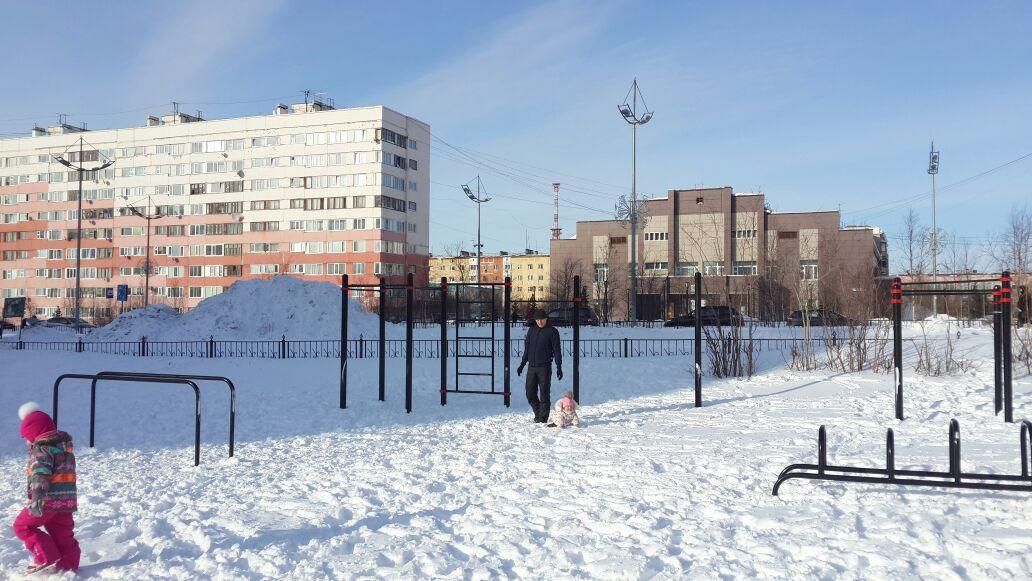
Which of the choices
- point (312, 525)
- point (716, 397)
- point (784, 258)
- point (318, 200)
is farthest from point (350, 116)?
point (312, 525)

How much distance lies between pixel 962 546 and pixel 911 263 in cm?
3068

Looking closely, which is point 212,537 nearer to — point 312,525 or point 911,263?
point 312,525

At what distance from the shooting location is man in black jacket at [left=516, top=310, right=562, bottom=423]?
12062 millimetres

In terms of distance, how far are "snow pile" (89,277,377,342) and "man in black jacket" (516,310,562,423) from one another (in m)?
21.6

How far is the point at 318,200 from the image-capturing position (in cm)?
7275

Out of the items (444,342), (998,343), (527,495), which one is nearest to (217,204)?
(444,342)

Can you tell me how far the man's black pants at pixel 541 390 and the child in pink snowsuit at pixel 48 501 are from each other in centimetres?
748

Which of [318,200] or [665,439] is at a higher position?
[318,200]

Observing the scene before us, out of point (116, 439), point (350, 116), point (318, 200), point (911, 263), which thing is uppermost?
point (350, 116)

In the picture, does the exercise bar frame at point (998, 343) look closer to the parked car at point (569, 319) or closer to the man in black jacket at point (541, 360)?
the man in black jacket at point (541, 360)

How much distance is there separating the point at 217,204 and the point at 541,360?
71720 millimetres

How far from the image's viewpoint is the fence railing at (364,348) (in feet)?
80.7

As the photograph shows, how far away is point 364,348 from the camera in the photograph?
27.1 metres

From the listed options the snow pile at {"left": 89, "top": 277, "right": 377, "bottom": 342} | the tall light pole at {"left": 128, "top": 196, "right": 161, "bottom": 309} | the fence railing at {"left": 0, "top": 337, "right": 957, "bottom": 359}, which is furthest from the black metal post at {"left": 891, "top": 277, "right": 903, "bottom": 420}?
the tall light pole at {"left": 128, "top": 196, "right": 161, "bottom": 309}
